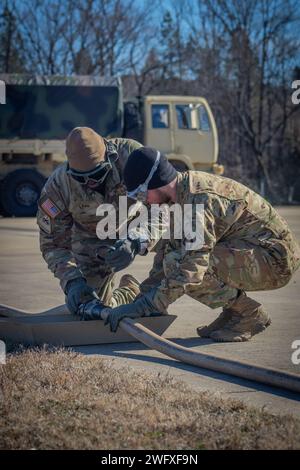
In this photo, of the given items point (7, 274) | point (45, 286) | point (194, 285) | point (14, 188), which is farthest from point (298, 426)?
point (14, 188)

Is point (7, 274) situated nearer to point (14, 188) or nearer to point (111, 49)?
point (14, 188)

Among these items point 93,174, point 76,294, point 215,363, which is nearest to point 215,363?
point 215,363

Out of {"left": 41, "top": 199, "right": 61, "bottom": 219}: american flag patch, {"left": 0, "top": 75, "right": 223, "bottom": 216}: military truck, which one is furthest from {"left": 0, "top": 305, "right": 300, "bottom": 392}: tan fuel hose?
{"left": 0, "top": 75, "right": 223, "bottom": 216}: military truck

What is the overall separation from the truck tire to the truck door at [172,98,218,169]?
3295 millimetres

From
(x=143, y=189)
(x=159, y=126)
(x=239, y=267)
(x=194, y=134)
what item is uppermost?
(x=159, y=126)

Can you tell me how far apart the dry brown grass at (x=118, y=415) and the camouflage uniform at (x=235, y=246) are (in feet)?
2.91

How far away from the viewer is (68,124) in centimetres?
1784

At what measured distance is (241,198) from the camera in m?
4.82

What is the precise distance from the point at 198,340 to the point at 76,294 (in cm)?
84

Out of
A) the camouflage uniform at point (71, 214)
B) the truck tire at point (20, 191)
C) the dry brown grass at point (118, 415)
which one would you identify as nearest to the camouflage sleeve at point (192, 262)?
the dry brown grass at point (118, 415)

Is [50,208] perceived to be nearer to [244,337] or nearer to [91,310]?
[91,310]

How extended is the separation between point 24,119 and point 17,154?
81 cm

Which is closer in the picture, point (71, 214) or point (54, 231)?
point (54, 231)
